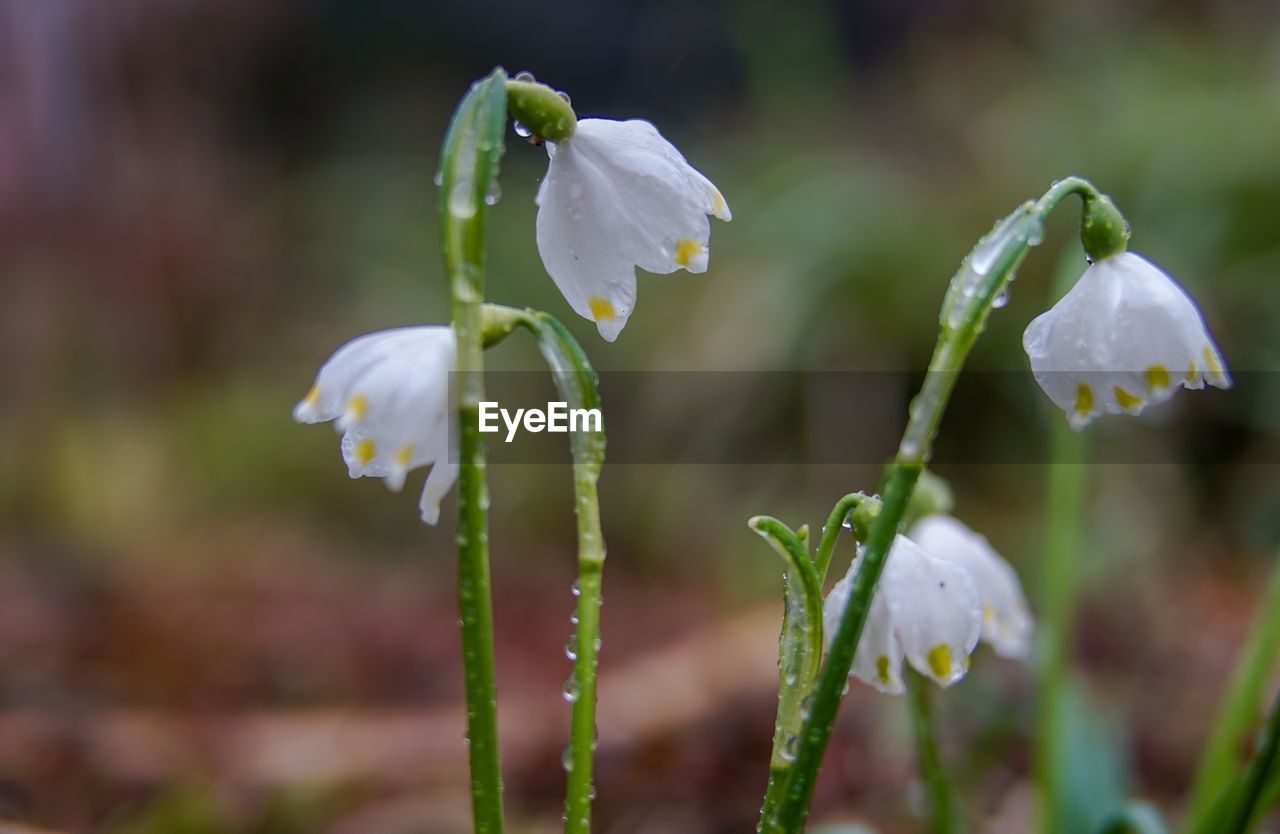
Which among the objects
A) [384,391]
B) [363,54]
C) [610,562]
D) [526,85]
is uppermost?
[363,54]

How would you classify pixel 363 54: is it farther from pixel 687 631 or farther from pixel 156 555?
pixel 687 631

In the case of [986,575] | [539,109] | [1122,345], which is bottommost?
[986,575]

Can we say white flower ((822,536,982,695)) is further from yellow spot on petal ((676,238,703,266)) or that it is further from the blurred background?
the blurred background

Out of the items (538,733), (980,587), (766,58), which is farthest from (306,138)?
(980,587)

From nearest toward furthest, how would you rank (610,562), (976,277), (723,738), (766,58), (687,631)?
(976,277) → (723,738) → (687,631) → (610,562) → (766,58)

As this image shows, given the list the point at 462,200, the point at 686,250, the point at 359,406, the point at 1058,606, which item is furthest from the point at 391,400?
the point at 1058,606

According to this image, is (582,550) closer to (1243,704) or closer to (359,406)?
(359,406)

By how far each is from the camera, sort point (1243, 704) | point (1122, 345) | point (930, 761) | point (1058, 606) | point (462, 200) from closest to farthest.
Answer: point (462, 200)
point (1122, 345)
point (930, 761)
point (1243, 704)
point (1058, 606)
